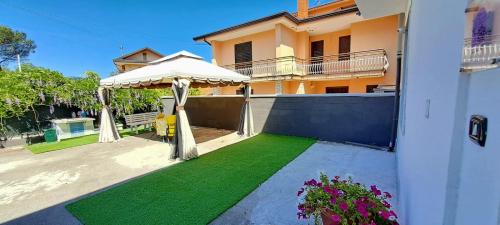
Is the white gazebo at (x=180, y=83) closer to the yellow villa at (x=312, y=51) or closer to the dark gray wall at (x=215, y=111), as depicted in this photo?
the dark gray wall at (x=215, y=111)

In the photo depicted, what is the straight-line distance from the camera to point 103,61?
27.8 metres

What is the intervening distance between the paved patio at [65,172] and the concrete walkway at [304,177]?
2.42 meters

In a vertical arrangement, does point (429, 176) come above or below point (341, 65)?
below

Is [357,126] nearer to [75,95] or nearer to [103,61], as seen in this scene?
[75,95]

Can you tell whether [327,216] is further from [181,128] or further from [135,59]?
[135,59]

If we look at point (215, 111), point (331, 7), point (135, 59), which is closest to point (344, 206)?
point (215, 111)

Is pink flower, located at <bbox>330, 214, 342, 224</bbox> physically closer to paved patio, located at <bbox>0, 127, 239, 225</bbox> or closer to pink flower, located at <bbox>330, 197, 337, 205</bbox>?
pink flower, located at <bbox>330, 197, 337, 205</bbox>

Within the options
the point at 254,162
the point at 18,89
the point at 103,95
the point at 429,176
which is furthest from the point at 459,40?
the point at 18,89

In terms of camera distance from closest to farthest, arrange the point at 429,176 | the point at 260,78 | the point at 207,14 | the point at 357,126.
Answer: the point at 429,176, the point at 357,126, the point at 260,78, the point at 207,14

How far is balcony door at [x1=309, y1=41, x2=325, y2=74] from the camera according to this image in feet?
39.1

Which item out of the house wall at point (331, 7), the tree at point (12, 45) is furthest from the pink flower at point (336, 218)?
the tree at point (12, 45)

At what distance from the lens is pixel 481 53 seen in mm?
651

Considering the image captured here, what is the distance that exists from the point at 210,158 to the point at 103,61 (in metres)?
30.1

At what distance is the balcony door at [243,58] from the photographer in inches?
523
